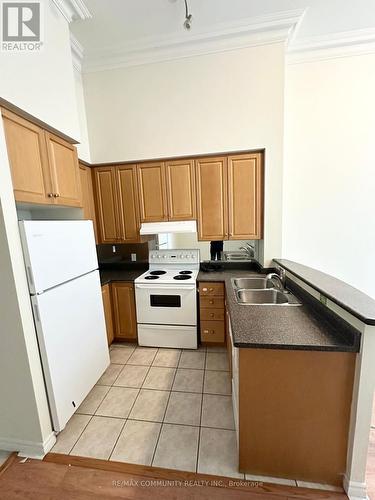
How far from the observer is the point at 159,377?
210cm

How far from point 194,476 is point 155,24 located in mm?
3579

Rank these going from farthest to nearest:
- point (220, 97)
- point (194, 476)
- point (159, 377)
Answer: point (220, 97)
point (159, 377)
point (194, 476)

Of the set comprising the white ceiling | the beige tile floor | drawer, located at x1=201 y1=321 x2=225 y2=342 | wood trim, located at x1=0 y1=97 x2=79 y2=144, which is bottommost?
the beige tile floor

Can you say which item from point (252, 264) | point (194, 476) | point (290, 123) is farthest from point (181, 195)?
point (194, 476)

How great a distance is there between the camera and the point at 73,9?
1.74 meters

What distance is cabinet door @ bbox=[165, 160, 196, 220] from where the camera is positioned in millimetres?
2506

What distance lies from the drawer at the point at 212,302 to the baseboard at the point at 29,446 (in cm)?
165

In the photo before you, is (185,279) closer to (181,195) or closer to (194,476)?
(181,195)

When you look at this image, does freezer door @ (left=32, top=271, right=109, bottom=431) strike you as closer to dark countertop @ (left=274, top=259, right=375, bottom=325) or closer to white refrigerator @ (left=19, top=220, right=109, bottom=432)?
white refrigerator @ (left=19, top=220, right=109, bottom=432)

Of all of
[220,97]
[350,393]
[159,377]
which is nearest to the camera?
[350,393]

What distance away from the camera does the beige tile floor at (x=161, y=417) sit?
139cm

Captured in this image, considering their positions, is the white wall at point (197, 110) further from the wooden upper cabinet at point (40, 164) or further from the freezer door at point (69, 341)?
the freezer door at point (69, 341)

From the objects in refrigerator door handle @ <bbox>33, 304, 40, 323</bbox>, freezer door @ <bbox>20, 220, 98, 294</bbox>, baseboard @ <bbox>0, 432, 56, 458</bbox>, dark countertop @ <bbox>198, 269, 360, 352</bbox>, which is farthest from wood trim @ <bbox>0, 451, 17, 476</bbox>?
dark countertop @ <bbox>198, 269, 360, 352</bbox>

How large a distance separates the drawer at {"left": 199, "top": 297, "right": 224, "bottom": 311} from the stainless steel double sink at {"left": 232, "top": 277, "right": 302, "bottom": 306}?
0.95 feet
